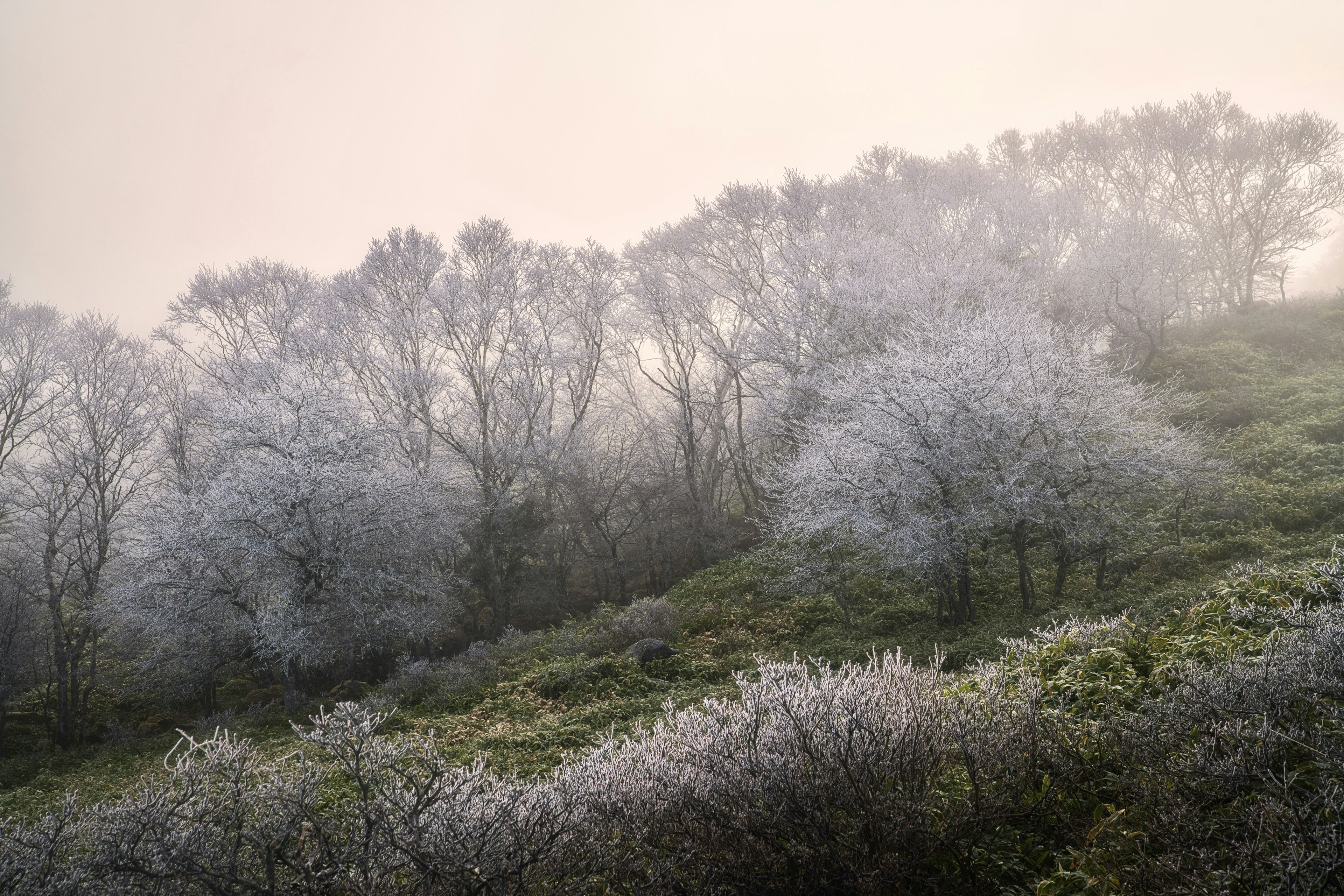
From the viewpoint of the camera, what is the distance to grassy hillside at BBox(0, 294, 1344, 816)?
819 centimetres

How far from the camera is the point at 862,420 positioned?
9922 millimetres

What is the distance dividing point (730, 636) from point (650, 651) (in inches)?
72.2

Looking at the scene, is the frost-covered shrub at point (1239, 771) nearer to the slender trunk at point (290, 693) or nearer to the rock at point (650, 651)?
the rock at point (650, 651)

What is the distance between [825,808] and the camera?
315cm

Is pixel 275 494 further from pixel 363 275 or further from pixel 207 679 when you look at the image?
pixel 363 275

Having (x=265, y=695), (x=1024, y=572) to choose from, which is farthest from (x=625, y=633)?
(x=265, y=695)

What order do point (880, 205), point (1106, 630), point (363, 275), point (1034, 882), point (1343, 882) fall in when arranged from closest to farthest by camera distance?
point (1343, 882)
point (1034, 882)
point (1106, 630)
point (363, 275)
point (880, 205)

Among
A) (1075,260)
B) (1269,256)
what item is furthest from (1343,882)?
(1269,256)

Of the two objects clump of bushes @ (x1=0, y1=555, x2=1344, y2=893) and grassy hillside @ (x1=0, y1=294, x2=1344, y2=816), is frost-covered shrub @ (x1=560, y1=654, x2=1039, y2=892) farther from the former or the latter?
grassy hillside @ (x1=0, y1=294, x2=1344, y2=816)

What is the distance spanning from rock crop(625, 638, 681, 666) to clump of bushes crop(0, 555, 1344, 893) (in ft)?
22.1

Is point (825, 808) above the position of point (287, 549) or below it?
below

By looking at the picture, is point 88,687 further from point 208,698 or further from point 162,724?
point 208,698

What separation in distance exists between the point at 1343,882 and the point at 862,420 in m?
7.96

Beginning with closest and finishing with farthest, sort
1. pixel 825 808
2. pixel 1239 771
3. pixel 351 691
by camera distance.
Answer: pixel 1239 771 → pixel 825 808 → pixel 351 691
